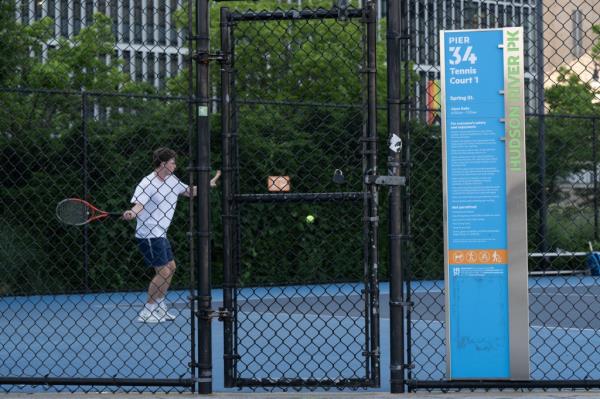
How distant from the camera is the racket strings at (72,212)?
32.7ft

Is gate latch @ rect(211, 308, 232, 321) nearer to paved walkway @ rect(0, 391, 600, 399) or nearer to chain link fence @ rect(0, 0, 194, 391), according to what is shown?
paved walkway @ rect(0, 391, 600, 399)

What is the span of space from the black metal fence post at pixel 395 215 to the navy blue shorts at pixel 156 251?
5.32m

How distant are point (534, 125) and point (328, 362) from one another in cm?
992

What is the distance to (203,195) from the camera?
722 cm

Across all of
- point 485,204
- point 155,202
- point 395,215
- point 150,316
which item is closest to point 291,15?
point 395,215

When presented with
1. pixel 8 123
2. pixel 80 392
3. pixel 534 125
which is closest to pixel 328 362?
pixel 80 392

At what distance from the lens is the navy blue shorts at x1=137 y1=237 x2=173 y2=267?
12242mm

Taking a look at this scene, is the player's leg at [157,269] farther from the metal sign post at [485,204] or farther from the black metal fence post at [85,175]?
the metal sign post at [485,204]

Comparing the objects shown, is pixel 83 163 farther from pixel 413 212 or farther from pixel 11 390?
pixel 11 390

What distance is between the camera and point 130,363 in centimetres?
939

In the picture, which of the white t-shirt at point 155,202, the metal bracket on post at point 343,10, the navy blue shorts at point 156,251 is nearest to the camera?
the metal bracket on post at point 343,10

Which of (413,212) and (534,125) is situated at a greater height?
(534,125)

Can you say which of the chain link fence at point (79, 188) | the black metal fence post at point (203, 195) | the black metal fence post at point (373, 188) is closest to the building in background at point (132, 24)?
the chain link fence at point (79, 188)

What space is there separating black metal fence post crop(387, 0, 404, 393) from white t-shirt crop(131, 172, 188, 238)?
14.0 ft
